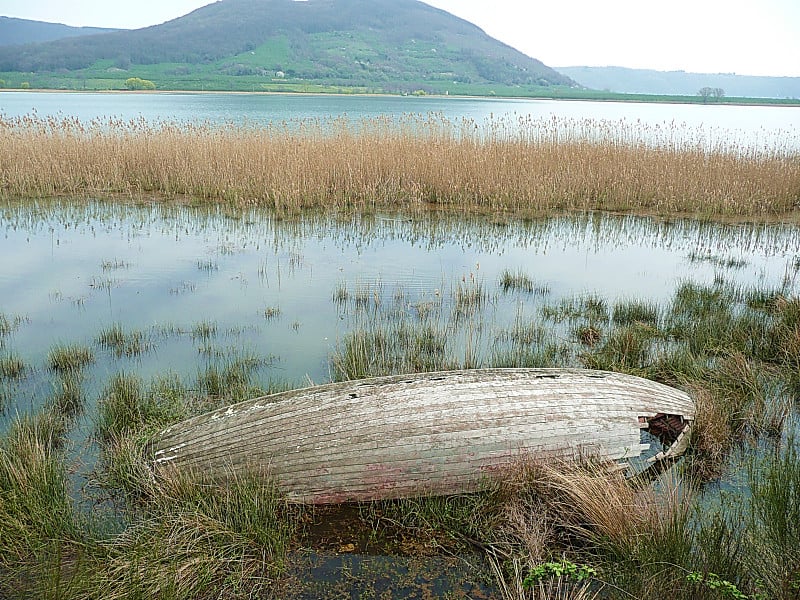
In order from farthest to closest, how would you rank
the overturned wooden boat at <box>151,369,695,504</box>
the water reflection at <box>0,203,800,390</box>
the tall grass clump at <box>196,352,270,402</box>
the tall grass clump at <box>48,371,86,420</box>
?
the water reflection at <box>0,203,800,390</box>
the tall grass clump at <box>196,352,270,402</box>
the tall grass clump at <box>48,371,86,420</box>
the overturned wooden boat at <box>151,369,695,504</box>

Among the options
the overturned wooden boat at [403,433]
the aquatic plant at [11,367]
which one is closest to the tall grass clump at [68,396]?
the aquatic plant at [11,367]

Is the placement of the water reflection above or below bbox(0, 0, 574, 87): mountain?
below

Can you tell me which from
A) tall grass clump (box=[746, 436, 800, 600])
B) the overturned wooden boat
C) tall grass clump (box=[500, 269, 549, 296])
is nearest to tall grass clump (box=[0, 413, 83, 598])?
the overturned wooden boat

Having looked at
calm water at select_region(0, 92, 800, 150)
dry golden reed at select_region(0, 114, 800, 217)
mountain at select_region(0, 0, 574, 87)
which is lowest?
dry golden reed at select_region(0, 114, 800, 217)

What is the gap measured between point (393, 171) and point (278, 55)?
490 ft

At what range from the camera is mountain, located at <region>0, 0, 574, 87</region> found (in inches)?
4936

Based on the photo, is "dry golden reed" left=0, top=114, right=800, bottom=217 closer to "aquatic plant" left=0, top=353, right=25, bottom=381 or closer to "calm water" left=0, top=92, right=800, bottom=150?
"calm water" left=0, top=92, right=800, bottom=150

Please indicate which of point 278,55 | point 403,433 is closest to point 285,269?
point 403,433

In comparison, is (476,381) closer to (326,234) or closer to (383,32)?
(326,234)

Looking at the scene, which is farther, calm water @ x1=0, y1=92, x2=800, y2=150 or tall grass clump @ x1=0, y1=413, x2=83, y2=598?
calm water @ x1=0, y1=92, x2=800, y2=150

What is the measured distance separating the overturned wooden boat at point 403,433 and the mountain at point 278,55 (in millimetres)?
117424

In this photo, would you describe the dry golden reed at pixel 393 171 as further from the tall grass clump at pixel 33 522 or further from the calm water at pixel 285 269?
the tall grass clump at pixel 33 522

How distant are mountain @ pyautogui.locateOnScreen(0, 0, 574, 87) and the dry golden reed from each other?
105m

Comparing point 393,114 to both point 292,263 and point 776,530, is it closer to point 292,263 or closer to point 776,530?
point 292,263
